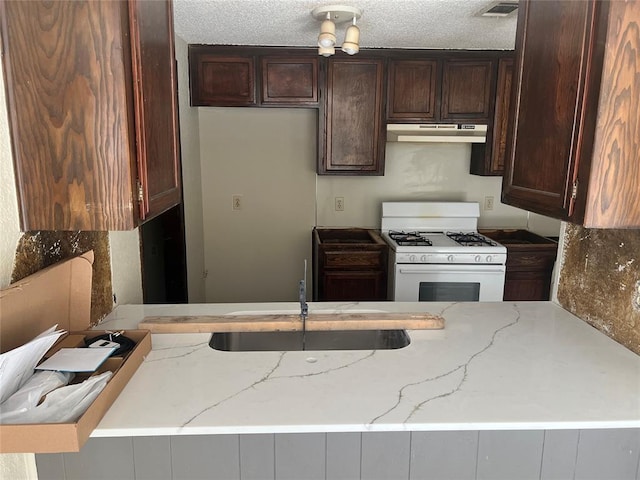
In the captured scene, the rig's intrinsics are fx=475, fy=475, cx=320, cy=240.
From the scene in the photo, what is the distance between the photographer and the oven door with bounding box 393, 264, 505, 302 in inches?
124

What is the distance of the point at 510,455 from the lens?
1.35m

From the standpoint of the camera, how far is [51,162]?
1.19m

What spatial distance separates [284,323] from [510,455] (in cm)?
81

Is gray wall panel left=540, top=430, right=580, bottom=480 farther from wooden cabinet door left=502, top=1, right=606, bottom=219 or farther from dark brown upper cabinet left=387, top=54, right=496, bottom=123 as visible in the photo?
dark brown upper cabinet left=387, top=54, right=496, bottom=123

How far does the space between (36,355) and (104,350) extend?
0.66 ft

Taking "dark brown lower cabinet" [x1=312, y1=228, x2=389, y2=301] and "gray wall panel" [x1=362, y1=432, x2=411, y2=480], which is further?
"dark brown lower cabinet" [x1=312, y1=228, x2=389, y2=301]

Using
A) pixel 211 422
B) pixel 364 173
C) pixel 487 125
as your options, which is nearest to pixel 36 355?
pixel 211 422

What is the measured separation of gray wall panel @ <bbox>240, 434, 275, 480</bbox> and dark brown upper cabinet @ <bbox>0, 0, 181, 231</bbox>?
674mm

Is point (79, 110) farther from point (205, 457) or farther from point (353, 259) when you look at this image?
point (353, 259)

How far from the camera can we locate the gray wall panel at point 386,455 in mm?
1324

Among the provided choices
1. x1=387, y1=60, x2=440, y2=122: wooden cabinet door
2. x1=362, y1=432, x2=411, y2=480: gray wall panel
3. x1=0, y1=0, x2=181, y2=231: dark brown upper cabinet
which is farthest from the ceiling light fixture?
x1=362, y1=432, x2=411, y2=480: gray wall panel

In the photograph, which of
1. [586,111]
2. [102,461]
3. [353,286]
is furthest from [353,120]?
[102,461]

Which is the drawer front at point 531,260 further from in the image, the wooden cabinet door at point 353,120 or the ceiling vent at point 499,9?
the ceiling vent at point 499,9

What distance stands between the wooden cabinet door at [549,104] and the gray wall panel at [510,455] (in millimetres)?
632
